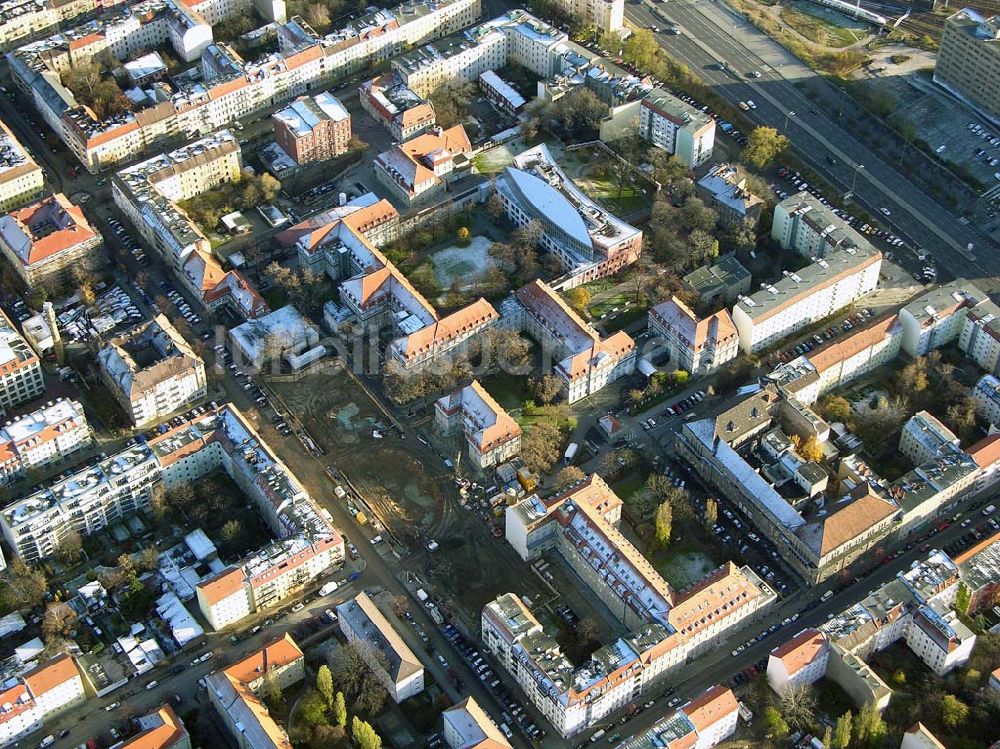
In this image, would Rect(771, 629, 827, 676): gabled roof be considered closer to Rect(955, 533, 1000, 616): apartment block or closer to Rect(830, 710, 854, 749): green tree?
Rect(830, 710, 854, 749): green tree

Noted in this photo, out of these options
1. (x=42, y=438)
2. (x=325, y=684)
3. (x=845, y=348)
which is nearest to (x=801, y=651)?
(x=845, y=348)

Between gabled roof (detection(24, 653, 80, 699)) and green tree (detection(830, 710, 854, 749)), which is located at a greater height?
gabled roof (detection(24, 653, 80, 699))

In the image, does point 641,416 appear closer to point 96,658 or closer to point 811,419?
point 811,419

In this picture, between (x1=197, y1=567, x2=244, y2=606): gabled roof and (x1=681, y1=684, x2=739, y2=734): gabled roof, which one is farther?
(x1=197, y1=567, x2=244, y2=606): gabled roof

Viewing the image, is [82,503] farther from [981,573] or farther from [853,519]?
[981,573]

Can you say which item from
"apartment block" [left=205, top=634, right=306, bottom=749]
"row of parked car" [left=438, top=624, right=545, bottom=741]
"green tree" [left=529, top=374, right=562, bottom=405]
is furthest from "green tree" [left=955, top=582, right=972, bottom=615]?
"apartment block" [left=205, top=634, right=306, bottom=749]

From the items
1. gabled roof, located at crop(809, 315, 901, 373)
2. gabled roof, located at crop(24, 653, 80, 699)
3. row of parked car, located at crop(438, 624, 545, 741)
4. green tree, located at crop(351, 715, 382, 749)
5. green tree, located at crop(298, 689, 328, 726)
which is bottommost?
row of parked car, located at crop(438, 624, 545, 741)

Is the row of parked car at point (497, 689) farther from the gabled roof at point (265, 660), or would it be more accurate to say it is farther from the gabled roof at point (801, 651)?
the gabled roof at point (801, 651)
